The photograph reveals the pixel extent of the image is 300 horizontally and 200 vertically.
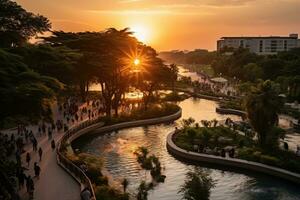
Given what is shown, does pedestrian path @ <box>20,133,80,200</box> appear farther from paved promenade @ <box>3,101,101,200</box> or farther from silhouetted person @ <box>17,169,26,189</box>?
silhouetted person @ <box>17,169,26,189</box>

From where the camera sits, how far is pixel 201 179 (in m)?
27.5

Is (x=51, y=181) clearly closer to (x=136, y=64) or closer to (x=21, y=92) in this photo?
(x=21, y=92)

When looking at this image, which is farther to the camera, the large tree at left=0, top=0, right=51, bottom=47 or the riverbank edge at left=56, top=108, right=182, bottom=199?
the large tree at left=0, top=0, right=51, bottom=47

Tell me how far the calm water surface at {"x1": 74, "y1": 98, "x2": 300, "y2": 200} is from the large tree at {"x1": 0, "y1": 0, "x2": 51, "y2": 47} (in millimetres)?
13105

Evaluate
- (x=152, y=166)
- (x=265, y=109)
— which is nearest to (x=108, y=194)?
(x=152, y=166)

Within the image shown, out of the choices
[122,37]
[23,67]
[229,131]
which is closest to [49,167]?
[23,67]

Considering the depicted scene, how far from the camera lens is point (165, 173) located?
38219 millimetres

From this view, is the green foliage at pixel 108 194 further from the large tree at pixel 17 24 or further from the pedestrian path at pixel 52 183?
the large tree at pixel 17 24

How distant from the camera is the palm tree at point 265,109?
42.6 m

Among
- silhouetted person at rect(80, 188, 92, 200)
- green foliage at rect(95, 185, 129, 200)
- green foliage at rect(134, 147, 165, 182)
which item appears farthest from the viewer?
green foliage at rect(134, 147, 165, 182)

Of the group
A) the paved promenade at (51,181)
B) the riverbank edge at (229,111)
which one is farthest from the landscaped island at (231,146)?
the riverbank edge at (229,111)

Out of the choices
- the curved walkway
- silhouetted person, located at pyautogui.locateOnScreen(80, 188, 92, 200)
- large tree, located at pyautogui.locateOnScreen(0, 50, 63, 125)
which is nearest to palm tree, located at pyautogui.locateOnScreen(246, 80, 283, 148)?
the curved walkway

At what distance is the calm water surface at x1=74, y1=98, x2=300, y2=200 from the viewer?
33406mm

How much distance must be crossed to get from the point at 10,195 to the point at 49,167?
41.6 ft
